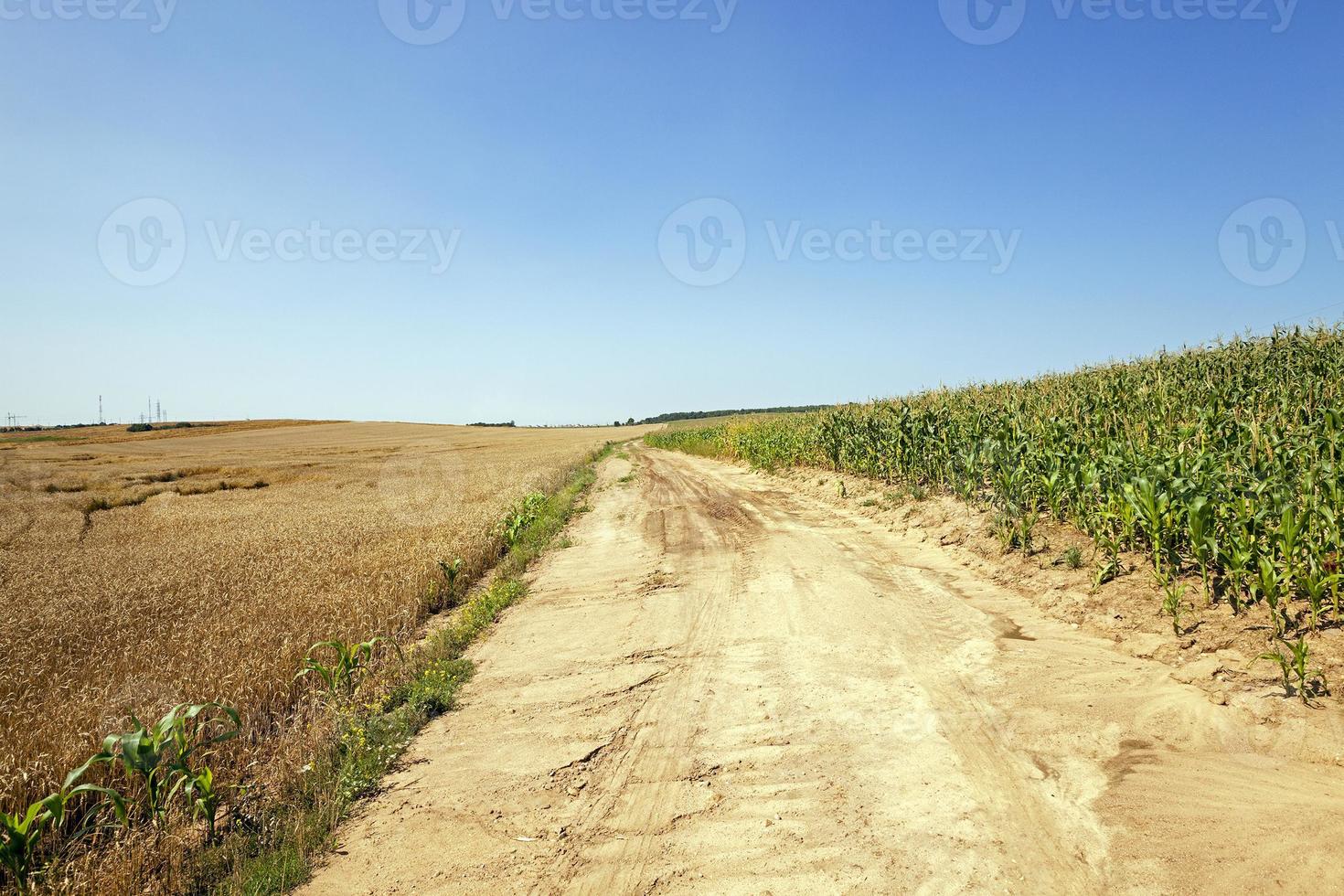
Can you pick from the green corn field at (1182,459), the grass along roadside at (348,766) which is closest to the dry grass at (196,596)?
the grass along roadside at (348,766)

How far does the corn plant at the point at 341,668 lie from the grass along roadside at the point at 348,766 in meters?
0.29

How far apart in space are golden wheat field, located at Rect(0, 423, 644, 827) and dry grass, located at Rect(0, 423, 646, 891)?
23mm

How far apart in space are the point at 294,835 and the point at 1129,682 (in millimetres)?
6392

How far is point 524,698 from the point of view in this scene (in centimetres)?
546

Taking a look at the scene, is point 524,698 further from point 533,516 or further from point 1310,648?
point 533,516

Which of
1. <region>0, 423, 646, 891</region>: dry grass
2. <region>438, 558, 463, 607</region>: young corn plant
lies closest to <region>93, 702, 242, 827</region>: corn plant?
<region>0, 423, 646, 891</region>: dry grass

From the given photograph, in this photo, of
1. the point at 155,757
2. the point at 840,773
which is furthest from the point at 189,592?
the point at 840,773

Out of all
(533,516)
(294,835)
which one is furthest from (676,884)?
(533,516)

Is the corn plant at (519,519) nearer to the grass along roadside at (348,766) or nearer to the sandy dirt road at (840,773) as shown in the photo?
the grass along roadside at (348,766)

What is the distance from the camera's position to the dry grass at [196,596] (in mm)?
4711

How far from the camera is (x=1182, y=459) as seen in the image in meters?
7.02

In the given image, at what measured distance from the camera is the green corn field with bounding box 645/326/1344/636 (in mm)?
5691

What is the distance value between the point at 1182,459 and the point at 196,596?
12.5 meters

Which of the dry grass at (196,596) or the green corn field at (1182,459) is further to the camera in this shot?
the green corn field at (1182,459)
